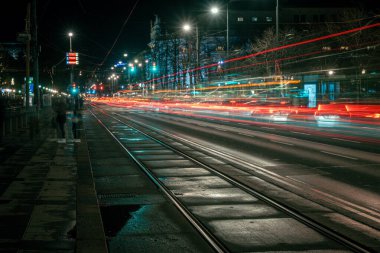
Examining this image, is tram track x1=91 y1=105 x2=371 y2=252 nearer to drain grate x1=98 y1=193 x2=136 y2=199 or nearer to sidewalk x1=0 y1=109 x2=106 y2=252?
drain grate x1=98 y1=193 x2=136 y2=199

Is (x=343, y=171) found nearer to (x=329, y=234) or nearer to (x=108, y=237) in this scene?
(x=329, y=234)

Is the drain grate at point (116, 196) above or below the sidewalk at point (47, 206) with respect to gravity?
below

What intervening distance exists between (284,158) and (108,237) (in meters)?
9.71

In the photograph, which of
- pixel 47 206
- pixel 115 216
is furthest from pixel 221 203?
pixel 47 206

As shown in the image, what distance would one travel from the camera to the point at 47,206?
8805mm

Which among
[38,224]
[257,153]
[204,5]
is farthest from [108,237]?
[204,5]

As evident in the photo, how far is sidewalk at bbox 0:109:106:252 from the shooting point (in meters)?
6.67

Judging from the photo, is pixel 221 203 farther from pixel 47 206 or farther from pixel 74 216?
pixel 47 206

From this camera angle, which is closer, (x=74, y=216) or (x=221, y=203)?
(x=74, y=216)

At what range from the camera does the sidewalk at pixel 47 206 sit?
6.67 metres

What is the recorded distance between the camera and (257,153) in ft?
57.0

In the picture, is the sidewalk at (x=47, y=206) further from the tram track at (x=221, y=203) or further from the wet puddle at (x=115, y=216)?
the tram track at (x=221, y=203)

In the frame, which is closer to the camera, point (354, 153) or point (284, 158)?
point (284, 158)

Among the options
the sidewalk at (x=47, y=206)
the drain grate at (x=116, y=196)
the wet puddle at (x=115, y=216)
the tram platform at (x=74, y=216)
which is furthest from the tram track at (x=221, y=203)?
the sidewalk at (x=47, y=206)
